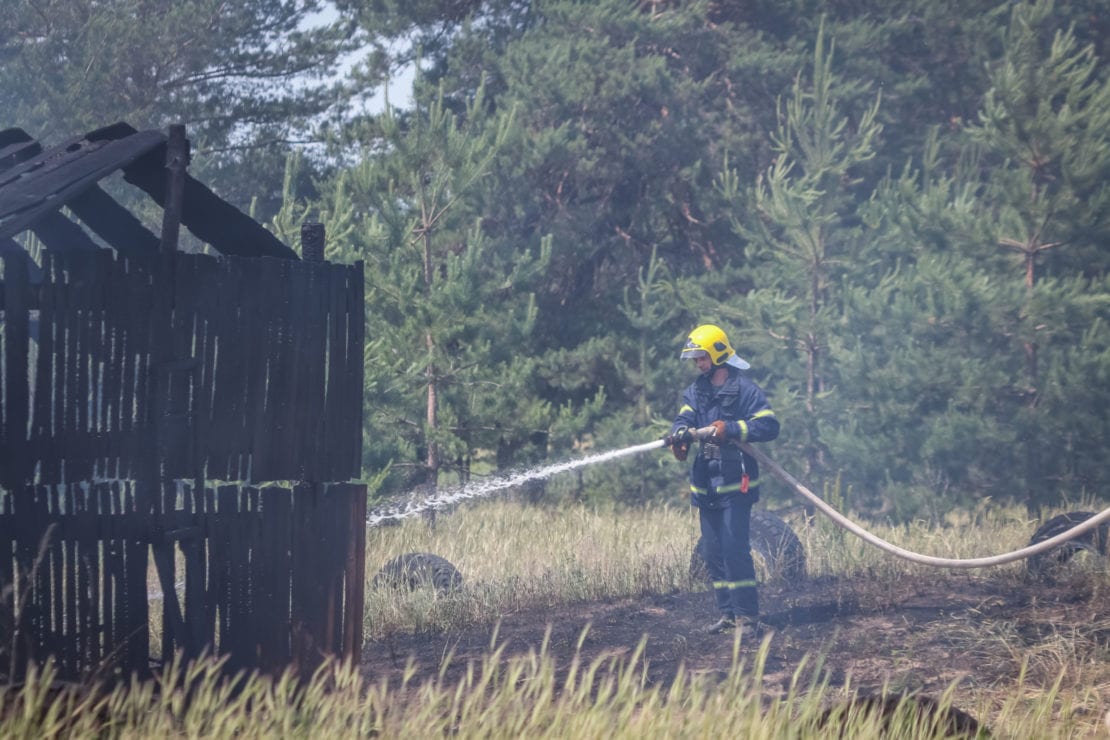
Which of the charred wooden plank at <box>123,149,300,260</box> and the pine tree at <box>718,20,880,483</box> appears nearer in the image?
the charred wooden plank at <box>123,149,300,260</box>

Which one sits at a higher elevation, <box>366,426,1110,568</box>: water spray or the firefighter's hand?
the firefighter's hand

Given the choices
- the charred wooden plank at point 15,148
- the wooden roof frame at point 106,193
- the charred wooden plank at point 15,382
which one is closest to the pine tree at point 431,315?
the charred wooden plank at point 15,148

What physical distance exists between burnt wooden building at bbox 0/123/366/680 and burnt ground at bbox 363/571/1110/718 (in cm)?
117

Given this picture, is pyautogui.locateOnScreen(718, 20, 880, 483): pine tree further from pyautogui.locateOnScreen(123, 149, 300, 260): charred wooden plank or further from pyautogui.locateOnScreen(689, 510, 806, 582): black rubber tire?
pyautogui.locateOnScreen(123, 149, 300, 260): charred wooden plank

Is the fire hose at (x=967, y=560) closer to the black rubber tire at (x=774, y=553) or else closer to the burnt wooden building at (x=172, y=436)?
the black rubber tire at (x=774, y=553)

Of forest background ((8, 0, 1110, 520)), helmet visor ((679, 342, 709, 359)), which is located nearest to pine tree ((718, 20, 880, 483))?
forest background ((8, 0, 1110, 520))

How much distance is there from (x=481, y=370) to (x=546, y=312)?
3828mm

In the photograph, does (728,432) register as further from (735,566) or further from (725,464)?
(735,566)

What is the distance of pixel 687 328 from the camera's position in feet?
55.0

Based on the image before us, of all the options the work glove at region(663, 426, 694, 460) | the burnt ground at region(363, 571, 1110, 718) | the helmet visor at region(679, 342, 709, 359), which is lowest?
the burnt ground at region(363, 571, 1110, 718)

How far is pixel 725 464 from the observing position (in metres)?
8.48

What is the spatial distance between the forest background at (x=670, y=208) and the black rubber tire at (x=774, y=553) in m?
4.17

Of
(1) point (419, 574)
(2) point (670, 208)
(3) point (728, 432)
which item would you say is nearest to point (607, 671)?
(3) point (728, 432)

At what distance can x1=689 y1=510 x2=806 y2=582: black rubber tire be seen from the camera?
395 inches
